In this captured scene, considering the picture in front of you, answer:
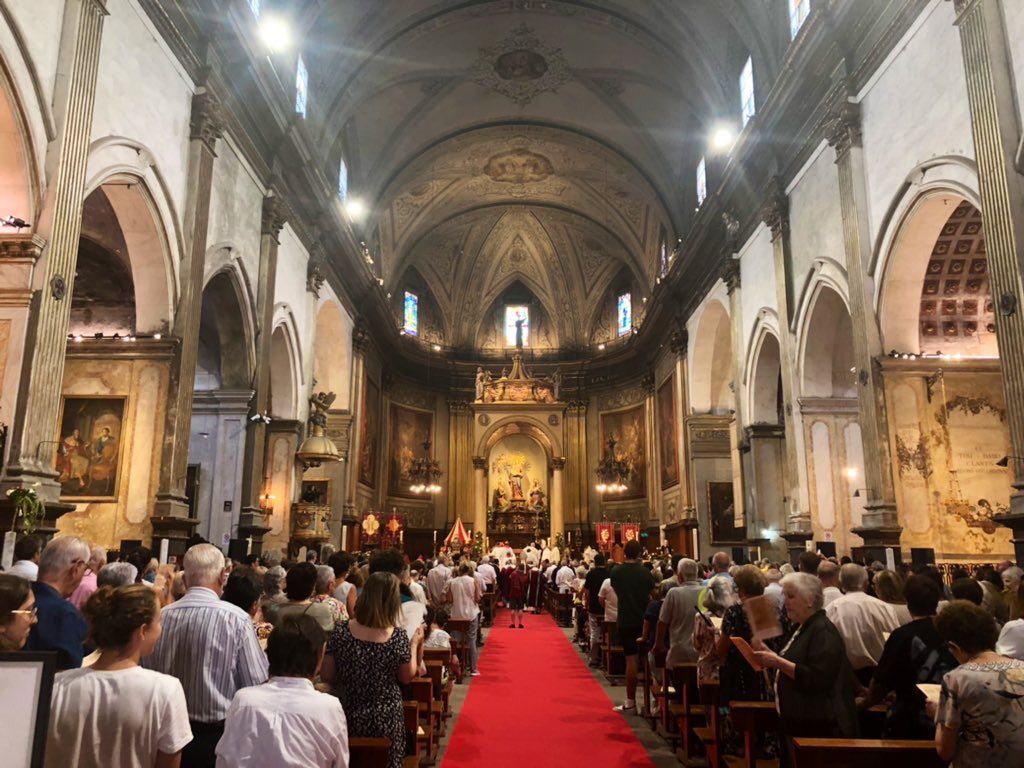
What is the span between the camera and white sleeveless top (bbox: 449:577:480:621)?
36.4 feet

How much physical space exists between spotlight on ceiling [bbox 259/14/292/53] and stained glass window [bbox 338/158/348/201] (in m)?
5.61

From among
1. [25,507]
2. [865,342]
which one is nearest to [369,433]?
[865,342]

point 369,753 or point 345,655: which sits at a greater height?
point 345,655

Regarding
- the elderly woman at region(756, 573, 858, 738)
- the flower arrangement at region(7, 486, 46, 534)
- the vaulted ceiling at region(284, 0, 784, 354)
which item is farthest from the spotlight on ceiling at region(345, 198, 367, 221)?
the elderly woman at region(756, 573, 858, 738)

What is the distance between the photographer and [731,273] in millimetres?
18125

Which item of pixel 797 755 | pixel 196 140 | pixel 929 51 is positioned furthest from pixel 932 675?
pixel 196 140

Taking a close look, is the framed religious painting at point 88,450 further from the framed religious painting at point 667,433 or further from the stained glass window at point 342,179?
the framed religious painting at point 667,433

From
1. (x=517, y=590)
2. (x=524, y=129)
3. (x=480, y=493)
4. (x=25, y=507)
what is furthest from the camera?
(x=480, y=493)

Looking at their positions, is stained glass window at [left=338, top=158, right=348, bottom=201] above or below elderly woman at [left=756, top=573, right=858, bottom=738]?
above

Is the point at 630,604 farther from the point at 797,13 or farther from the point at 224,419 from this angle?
the point at 797,13

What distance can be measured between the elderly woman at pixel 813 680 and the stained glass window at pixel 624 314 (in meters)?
27.2

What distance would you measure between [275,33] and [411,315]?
58.8 feet

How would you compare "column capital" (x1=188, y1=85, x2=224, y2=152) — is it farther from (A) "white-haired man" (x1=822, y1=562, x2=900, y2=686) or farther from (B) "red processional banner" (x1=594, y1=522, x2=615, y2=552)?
(B) "red processional banner" (x1=594, y1=522, x2=615, y2=552)

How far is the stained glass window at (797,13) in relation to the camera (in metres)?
13.9
